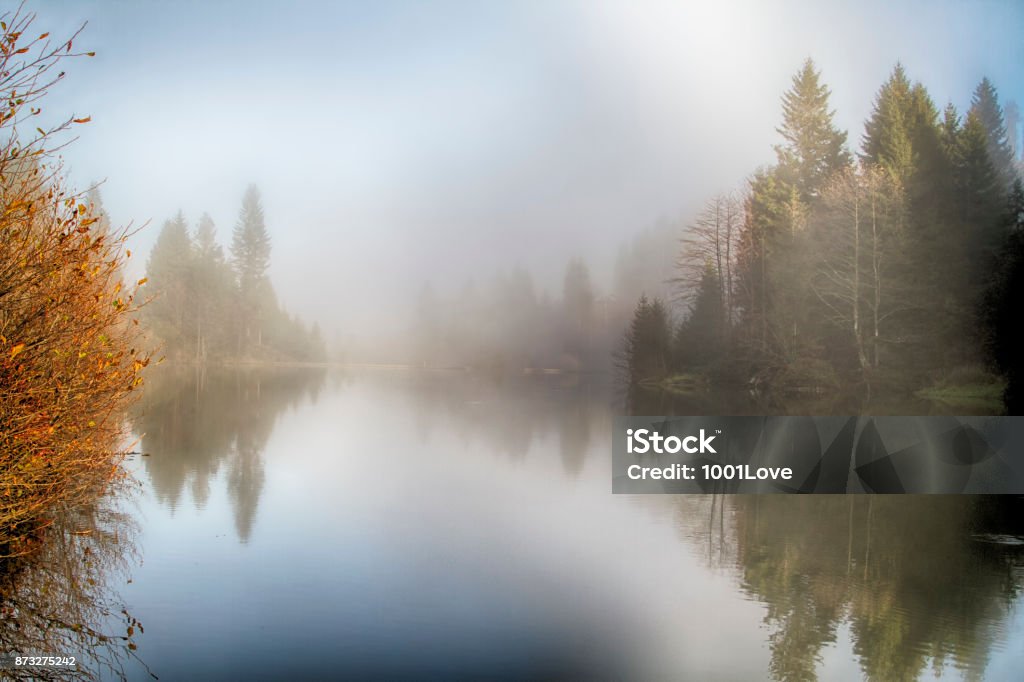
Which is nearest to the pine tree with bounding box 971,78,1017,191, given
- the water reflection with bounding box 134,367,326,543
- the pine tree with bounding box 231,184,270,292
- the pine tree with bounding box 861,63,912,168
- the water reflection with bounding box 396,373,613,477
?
the pine tree with bounding box 861,63,912,168

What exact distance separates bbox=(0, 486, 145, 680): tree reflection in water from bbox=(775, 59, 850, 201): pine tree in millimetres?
34754

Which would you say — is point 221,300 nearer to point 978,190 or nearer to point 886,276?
point 886,276

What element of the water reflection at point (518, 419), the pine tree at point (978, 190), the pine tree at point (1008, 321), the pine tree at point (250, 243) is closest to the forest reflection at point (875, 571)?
the water reflection at point (518, 419)

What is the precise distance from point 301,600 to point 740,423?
13.1 metres

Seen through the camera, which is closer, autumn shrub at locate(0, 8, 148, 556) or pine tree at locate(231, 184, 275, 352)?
autumn shrub at locate(0, 8, 148, 556)

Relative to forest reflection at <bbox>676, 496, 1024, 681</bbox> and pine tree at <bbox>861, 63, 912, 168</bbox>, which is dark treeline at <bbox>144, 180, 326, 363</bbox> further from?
forest reflection at <bbox>676, 496, 1024, 681</bbox>

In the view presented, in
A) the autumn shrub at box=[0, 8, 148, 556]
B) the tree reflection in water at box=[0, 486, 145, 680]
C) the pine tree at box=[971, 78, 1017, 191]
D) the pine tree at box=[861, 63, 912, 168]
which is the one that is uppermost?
the pine tree at box=[971, 78, 1017, 191]

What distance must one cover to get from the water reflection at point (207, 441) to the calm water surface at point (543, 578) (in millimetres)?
73

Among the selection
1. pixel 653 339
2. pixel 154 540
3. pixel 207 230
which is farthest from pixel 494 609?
pixel 207 230

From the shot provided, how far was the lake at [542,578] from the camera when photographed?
472 centimetres

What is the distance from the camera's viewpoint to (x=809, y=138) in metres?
37.0

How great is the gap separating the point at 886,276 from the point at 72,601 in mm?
27099

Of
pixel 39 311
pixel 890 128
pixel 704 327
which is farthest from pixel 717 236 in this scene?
pixel 39 311

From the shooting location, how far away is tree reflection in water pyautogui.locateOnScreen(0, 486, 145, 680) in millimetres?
4633
